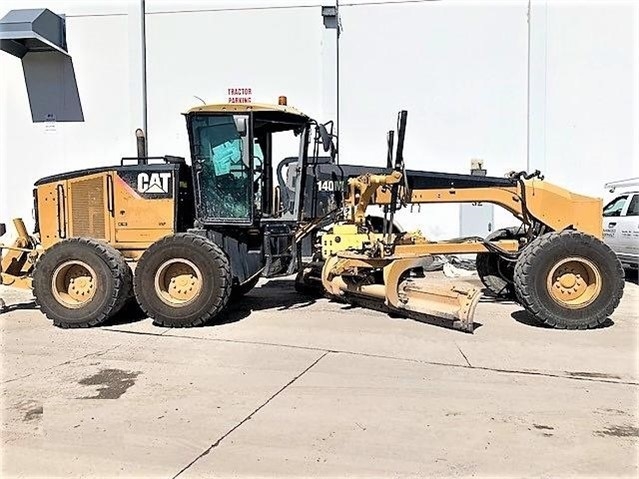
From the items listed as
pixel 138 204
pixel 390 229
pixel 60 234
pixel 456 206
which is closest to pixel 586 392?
pixel 390 229

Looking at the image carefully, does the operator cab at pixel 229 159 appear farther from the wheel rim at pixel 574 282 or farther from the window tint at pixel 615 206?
the window tint at pixel 615 206

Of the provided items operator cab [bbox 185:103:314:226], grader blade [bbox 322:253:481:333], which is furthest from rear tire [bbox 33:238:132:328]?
grader blade [bbox 322:253:481:333]

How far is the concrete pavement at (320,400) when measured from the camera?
3.88 meters

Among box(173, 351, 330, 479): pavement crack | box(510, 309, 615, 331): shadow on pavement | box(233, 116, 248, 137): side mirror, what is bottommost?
box(510, 309, 615, 331): shadow on pavement

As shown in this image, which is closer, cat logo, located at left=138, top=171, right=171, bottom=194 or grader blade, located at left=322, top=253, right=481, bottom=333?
grader blade, located at left=322, top=253, right=481, bottom=333

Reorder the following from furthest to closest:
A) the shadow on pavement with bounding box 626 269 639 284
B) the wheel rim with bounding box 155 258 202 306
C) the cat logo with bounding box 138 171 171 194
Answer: the shadow on pavement with bounding box 626 269 639 284
the cat logo with bounding box 138 171 171 194
the wheel rim with bounding box 155 258 202 306

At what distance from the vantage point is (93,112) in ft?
52.8

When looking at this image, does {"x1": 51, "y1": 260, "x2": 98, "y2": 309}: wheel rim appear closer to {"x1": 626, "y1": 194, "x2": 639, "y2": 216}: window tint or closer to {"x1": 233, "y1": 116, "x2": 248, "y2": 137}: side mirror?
{"x1": 233, "y1": 116, "x2": 248, "y2": 137}: side mirror

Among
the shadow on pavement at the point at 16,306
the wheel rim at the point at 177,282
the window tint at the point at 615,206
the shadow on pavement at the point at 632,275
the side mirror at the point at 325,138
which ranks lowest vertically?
the shadow on pavement at the point at 632,275

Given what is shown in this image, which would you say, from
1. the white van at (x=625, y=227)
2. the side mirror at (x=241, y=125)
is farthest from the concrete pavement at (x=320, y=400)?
the white van at (x=625, y=227)

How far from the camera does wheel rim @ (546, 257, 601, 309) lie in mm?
7500

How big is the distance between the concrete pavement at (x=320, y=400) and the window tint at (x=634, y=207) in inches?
178

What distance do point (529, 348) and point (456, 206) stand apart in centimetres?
900

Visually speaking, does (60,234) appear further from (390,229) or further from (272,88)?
(272,88)
